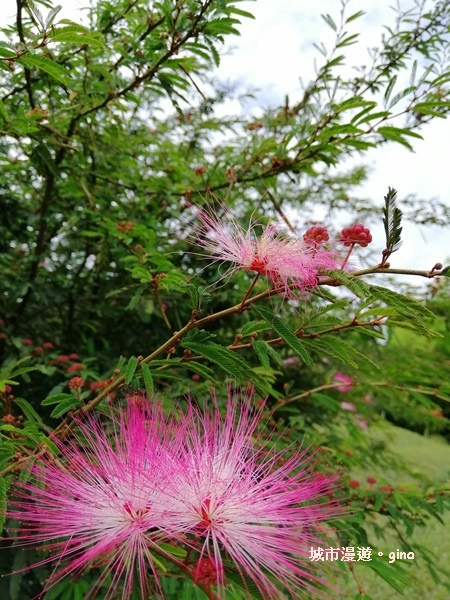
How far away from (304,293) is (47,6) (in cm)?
126

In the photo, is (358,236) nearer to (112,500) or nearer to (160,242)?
(112,500)

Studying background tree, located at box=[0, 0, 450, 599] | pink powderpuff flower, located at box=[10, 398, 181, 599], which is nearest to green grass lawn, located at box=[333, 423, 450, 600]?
background tree, located at box=[0, 0, 450, 599]

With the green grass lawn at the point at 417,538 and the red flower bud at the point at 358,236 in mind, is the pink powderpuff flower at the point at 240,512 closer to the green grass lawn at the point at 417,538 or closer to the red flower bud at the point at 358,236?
the red flower bud at the point at 358,236

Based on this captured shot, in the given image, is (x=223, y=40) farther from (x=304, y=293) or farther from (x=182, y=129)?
(x=182, y=129)

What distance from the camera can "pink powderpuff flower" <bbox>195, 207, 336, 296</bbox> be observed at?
99cm

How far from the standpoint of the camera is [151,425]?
0.92 metres

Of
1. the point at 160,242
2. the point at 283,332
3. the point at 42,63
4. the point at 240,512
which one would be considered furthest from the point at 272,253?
the point at 160,242

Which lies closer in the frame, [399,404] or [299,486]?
[299,486]

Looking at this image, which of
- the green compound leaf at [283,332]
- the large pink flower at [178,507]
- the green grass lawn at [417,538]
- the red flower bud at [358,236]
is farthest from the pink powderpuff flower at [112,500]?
the green grass lawn at [417,538]

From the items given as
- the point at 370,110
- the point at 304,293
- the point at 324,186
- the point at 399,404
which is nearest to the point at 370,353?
the point at 399,404

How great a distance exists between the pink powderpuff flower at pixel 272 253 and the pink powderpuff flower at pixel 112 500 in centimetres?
35

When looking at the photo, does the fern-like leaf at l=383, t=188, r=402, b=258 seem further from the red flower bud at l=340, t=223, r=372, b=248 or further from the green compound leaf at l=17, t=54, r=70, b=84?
the green compound leaf at l=17, t=54, r=70, b=84

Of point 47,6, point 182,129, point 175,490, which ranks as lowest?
point 175,490

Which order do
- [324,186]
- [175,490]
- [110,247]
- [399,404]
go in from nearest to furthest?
[175,490] → [110,247] → [399,404] → [324,186]
